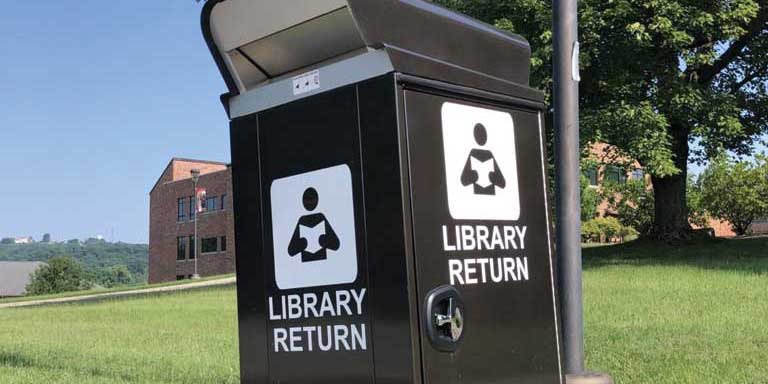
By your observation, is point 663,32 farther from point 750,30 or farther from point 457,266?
point 457,266

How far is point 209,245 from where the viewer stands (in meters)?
51.9

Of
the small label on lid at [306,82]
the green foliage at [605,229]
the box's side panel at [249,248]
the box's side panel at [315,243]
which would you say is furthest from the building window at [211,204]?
the small label on lid at [306,82]

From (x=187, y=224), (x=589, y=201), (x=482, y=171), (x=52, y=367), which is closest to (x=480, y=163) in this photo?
(x=482, y=171)

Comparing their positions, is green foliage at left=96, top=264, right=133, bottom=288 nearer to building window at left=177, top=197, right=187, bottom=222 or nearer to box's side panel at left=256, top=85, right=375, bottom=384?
building window at left=177, top=197, right=187, bottom=222

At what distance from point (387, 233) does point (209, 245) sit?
51.3 meters

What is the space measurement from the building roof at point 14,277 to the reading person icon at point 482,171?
103 meters

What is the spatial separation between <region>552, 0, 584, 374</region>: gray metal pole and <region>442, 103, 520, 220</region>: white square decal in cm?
57

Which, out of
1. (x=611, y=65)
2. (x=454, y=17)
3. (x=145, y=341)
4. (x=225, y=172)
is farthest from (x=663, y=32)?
(x=225, y=172)

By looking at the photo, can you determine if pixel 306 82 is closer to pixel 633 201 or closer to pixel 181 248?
pixel 633 201

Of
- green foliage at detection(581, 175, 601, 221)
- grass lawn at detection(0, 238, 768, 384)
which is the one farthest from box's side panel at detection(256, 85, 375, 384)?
green foliage at detection(581, 175, 601, 221)

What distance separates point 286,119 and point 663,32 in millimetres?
Result: 14710

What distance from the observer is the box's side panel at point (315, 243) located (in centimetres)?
229

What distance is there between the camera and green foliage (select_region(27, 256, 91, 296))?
233ft

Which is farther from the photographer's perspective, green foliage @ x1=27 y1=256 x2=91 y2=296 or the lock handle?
green foliage @ x1=27 y1=256 x2=91 y2=296
